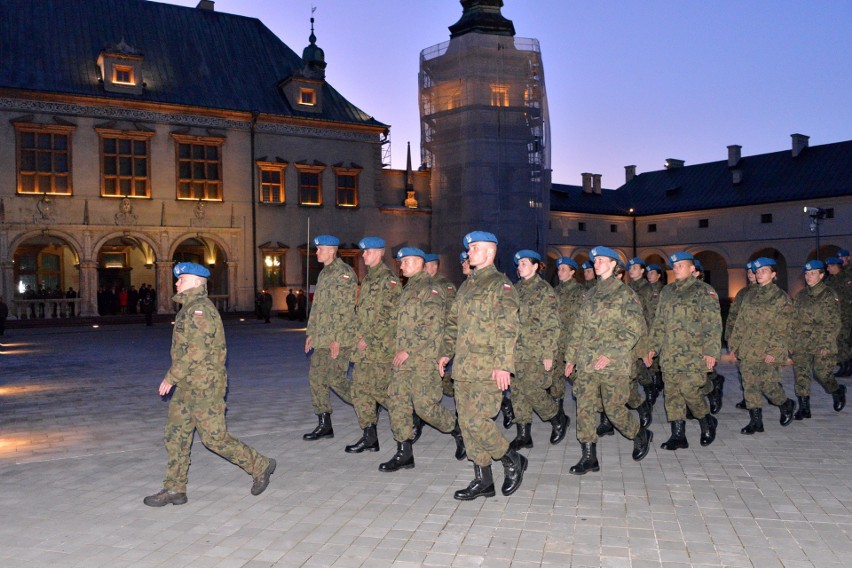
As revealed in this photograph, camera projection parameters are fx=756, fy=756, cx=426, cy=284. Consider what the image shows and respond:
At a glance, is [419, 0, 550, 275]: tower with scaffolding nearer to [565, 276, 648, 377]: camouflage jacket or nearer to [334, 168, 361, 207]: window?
[334, 168, 361, 207]: window

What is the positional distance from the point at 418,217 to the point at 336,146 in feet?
18.4

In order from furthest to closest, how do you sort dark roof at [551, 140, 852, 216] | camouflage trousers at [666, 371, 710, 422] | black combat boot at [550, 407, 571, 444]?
dark roof at [551, 140, 852, 216] → black combat boot at [550, 407, 571, 444] → camouflage trousers at [666, 371, 710, 422]

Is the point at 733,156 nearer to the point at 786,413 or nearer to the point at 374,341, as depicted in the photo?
the point at 786,413

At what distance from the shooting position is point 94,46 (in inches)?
1339

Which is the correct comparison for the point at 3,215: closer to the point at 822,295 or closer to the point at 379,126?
the point at 379,126

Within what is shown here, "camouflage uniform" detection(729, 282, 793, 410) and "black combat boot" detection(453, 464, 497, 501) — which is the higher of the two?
"camouflage uniform" detection(729, 282, 793, 410)

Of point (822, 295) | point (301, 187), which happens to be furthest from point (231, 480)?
point (301, 187)

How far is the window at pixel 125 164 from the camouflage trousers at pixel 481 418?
29.7 m

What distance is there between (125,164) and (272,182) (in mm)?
6625

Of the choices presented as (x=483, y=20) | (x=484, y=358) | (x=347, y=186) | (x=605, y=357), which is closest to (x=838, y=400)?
(x=605, y=357)

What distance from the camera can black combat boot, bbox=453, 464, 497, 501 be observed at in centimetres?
660

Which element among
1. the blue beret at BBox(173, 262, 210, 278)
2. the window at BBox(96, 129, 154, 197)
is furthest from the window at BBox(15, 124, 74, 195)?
the blue beret at BBox(173, 262, 210, 278)

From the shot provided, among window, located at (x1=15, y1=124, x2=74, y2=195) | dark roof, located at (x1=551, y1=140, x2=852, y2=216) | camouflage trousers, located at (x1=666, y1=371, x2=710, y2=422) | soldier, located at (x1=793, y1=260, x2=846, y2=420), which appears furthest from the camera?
dark roof, located at (x1=551, y1=140, x2=852, y2=216)

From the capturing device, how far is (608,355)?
7395 mm
